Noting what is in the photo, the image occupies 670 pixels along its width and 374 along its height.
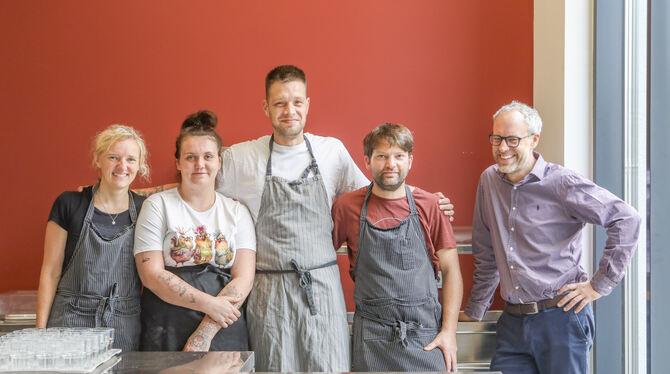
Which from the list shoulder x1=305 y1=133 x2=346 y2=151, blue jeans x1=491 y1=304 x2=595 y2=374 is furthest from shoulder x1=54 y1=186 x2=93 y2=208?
blue jeans x1=491 y1=304 x2=595 y2=374

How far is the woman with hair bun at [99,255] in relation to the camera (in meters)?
2.23

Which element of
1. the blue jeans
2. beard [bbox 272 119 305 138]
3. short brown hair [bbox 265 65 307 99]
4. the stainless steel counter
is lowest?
the blue jeans

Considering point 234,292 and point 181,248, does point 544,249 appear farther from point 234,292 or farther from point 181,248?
point 181,248

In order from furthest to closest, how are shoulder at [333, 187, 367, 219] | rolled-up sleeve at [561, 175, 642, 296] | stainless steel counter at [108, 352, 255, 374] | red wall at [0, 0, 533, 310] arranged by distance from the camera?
red wall at [0, 0, 533, 310]
shoulder at [333, 187, 367, 219]
rolled-up sleeve at [561, 175, 642, 296]
stainless steel counter at [108, 352, 255, 374]

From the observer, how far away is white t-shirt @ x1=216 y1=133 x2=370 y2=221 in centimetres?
246

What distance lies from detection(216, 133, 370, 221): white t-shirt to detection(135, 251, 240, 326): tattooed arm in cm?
40

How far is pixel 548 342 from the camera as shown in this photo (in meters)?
2.30

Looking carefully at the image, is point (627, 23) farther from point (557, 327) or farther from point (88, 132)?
point (88, 132)

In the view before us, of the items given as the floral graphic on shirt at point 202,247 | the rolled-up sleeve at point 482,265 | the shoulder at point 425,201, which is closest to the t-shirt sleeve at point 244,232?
the floral graphic on shirt at point 202,247

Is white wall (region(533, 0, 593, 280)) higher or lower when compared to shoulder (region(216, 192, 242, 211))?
higher

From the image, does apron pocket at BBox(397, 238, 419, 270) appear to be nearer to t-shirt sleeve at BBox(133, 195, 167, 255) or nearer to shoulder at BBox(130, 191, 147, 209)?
t-shirt sleeve at BBox(133, 195, 167, 255)

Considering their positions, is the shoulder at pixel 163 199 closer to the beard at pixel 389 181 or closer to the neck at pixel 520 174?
the beard at pixel 389 181

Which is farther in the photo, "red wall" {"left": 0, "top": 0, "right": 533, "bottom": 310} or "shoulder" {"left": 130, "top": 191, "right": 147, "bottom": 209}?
"red wall" {"left": 0, "top": 0, "right": 533, "bottom": 310}

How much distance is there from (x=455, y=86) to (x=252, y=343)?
172cm
